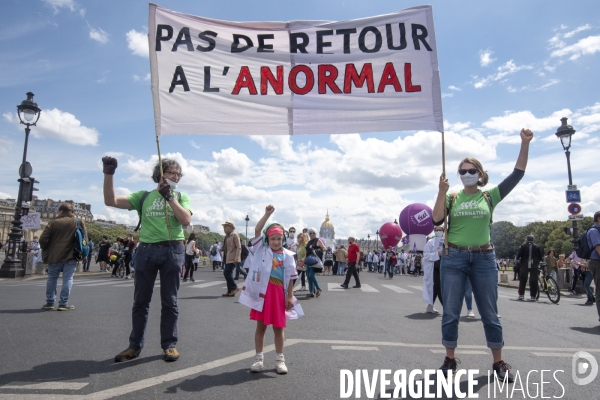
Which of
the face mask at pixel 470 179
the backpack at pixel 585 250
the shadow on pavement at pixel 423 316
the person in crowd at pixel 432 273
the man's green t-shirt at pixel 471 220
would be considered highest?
the face mask at pixel 470 179

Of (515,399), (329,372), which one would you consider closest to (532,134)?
(515,399)

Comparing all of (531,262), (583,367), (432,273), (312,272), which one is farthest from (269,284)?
(531,262)

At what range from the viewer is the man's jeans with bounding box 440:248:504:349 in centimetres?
425

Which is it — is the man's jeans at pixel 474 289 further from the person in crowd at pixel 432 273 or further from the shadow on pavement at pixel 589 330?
the person in crowd at pixel 432 273

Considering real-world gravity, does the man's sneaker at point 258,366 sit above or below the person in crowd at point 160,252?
below

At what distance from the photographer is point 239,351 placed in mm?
5137

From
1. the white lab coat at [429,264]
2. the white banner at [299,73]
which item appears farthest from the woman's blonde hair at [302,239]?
the white banner at [299,73]

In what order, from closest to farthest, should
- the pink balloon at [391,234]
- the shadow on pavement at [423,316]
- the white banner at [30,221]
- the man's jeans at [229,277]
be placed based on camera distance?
the shadow on pavement at [423,316], the man's jeans at [229,277], the white banner at [30,221], the pink balloon at [391,234]

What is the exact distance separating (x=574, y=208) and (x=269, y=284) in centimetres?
1547

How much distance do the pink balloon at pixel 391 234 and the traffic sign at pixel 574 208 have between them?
3370 cm

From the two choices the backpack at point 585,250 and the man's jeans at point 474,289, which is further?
the backpack at point 585,250

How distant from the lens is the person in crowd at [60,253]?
812 centimetres

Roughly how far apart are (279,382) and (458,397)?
1.45m

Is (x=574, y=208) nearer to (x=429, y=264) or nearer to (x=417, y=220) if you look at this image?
(x=429, y=264)
